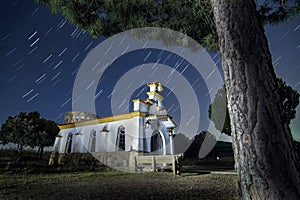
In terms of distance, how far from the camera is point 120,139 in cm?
1322

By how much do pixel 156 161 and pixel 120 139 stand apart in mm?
4729

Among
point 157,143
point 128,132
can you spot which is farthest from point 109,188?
point 157,143

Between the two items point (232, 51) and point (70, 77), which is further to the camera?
point (70, 77)

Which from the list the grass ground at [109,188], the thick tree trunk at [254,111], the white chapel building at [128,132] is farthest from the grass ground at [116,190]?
the white chapel building at [128,132]

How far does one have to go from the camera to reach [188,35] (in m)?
4.96

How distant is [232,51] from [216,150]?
29359mm

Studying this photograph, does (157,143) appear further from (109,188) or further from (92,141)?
(109,188)

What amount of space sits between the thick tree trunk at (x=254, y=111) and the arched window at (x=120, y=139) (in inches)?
466

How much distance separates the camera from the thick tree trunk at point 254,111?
153 centimetres

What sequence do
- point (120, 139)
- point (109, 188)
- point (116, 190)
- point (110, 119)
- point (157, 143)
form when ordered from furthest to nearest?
point (157, 143) → point (110, 119) → point (120, 139) → point (109, 188) → point (116, 190)

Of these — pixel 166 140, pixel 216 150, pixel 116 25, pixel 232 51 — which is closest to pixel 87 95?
pixel 166 140

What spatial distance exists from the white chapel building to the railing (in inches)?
60.2

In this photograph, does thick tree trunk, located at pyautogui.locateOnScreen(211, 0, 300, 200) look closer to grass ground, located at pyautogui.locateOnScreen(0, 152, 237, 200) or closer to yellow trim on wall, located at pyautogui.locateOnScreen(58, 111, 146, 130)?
grass ground, located at pyautogui.locateOnScreen(0, 152, 237, 200)

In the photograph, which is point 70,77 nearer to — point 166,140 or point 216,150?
point 166,140
